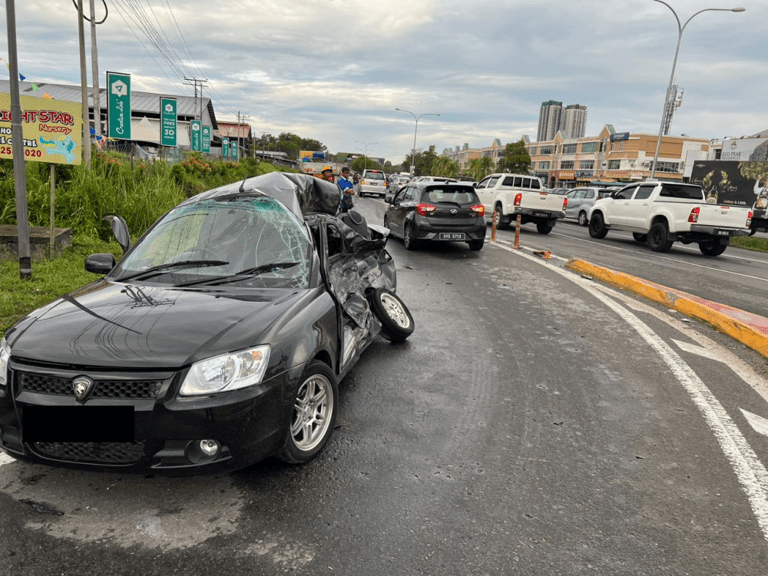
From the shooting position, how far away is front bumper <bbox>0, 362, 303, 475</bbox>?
2621 mm

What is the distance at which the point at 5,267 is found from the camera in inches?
316

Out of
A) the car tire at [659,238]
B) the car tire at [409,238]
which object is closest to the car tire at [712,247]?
the car tire at [659,238]

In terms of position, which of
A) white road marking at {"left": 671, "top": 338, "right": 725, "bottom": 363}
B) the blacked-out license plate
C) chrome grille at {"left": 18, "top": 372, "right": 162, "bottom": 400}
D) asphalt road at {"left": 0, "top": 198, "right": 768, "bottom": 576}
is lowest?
asphalt road at {"left": 0, "top": 198, "right": 768, "bottom": 576}

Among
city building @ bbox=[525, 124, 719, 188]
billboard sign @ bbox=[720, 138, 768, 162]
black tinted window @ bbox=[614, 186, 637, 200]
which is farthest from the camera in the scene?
city building @ bbox=[525, 124, 719, 188]

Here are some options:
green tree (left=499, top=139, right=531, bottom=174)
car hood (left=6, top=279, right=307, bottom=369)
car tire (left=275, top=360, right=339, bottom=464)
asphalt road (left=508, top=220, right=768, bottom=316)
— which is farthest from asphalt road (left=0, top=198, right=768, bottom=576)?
green tree (left=499, top=139, right=531, bottom=174)

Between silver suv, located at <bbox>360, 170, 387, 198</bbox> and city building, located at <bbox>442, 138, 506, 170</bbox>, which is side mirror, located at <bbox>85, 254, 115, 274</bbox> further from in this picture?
city building, located at <bbox>442, 138, 506, 170</bbox>

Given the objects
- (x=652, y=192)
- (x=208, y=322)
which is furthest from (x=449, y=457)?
(x=652, y=192)

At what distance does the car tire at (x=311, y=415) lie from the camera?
3.14 m

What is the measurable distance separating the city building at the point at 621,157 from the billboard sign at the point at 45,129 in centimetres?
7930

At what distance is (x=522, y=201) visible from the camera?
19375 mm

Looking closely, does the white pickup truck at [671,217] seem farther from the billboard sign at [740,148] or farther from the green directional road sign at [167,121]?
the billboard sign at [740,148]

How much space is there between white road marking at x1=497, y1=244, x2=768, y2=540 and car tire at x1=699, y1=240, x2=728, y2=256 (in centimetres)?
1086

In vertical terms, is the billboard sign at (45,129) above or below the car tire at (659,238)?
above

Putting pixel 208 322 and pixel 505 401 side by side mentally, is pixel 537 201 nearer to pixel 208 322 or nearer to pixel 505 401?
pixel 505 401
